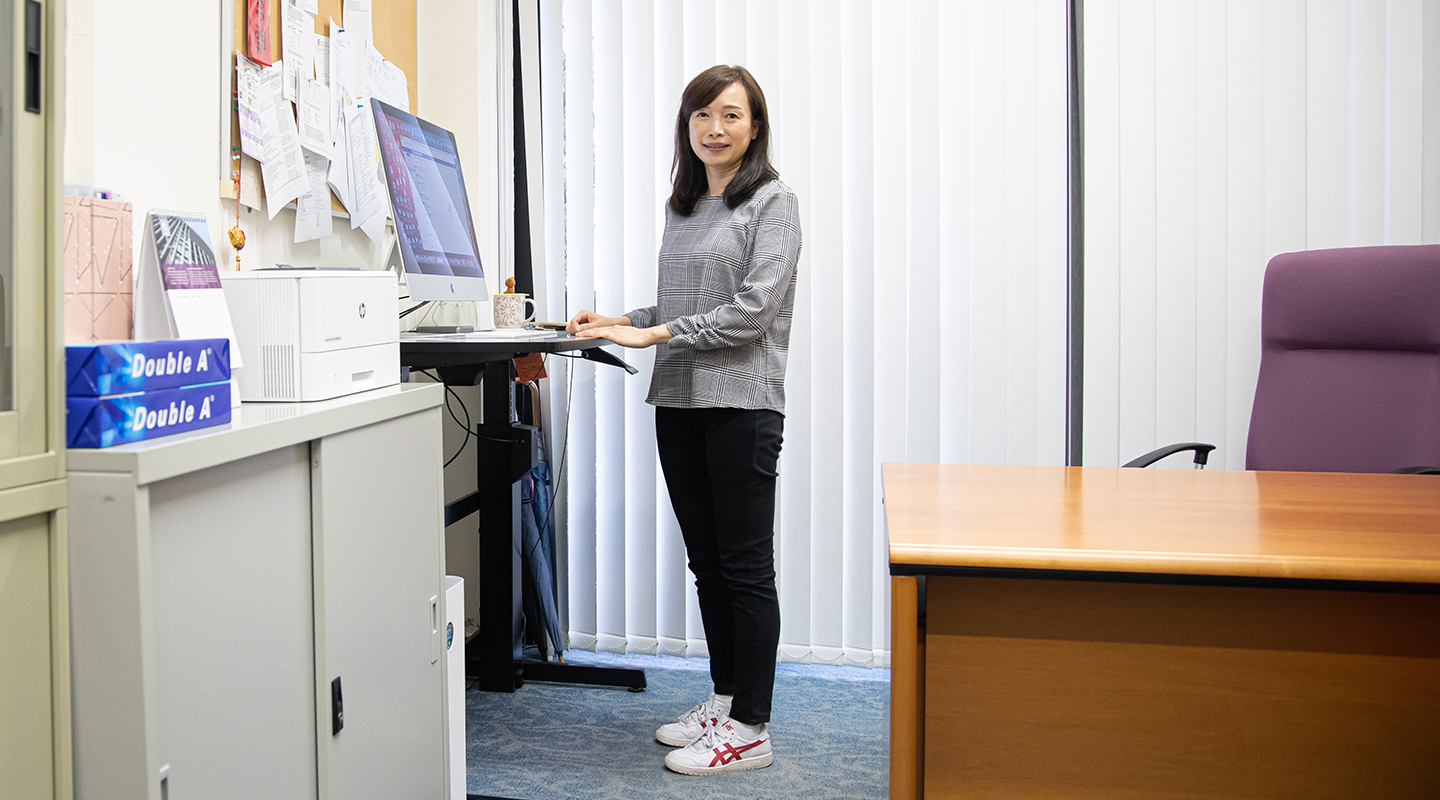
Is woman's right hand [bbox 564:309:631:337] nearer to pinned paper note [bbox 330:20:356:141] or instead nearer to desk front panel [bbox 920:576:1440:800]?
pinned paper note [bbox 330:20:356:141]

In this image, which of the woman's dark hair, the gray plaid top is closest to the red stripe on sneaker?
the gray plaid top

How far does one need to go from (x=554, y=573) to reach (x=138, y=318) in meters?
1.71

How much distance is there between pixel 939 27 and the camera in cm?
265

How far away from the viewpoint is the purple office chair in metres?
2.13

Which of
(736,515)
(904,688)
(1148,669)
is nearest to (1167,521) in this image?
(1148,669)

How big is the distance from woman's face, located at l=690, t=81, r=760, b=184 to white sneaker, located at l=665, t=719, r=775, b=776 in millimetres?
1294

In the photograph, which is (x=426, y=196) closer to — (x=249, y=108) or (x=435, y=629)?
(x=249, y=108)

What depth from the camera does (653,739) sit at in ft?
7.41

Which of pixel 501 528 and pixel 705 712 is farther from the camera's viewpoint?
pixel 501 528

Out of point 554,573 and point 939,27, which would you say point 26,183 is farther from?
point 939,27

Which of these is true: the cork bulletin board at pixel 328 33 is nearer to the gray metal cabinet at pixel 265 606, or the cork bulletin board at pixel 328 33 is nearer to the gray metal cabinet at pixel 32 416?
the gray metal cabinet at pixel 265 606

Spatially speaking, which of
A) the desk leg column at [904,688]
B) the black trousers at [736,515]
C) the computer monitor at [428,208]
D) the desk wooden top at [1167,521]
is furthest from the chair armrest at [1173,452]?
the computer monitor at [428,208]

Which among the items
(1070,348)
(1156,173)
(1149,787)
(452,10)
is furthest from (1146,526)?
(452,10)

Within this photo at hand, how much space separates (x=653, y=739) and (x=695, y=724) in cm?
13
